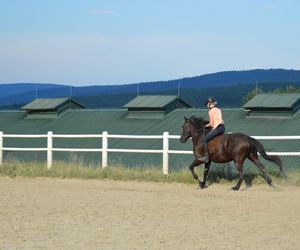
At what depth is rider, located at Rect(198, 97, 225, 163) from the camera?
1717 cm

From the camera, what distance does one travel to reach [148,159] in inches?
973

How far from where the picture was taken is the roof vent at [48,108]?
32.1m

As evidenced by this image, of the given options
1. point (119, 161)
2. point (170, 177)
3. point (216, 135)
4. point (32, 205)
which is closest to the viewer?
point (32, 205)

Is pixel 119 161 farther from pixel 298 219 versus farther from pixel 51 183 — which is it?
pixel 298 219

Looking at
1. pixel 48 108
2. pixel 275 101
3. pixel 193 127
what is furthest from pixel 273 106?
pixel 48 108

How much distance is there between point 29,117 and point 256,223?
22853 mm

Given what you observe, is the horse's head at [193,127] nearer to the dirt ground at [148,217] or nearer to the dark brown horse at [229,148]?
the dark brown horse at [229,148]

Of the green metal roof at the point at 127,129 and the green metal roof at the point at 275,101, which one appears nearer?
the green metal roof at the point at 127,129

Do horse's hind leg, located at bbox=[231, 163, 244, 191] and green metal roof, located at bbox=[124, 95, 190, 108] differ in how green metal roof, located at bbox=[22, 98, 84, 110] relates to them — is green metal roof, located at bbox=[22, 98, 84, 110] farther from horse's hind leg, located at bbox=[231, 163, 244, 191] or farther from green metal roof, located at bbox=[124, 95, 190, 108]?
Answer: horse's hind leg, located at bbox=[231, 163, 244, 191]

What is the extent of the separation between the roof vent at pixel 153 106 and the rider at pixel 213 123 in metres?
10.9

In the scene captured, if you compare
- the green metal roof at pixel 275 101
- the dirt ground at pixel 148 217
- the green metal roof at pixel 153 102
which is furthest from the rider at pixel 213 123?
the green metal roof at pixel 153 102

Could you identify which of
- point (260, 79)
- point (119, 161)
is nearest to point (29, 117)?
point (119, 161)

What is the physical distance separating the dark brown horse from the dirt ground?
1.86 ft

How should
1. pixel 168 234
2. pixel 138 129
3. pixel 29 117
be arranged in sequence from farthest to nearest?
pixel 29 117
pixel 138 129
pixel 168 234
